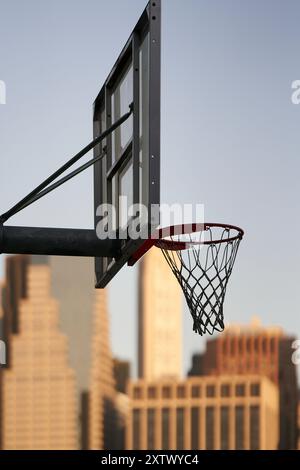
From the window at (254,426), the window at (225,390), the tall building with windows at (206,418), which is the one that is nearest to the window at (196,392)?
the tall building with windows at (206,418)

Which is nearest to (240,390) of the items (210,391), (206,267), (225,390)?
(225,390)

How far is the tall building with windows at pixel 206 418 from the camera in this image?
605ft

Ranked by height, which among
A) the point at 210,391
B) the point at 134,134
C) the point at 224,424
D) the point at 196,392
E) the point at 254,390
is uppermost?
the point at 134,134

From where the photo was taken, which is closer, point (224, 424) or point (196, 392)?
point (224, 424)

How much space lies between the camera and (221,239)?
492 inches

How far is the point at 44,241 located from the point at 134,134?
1.06m

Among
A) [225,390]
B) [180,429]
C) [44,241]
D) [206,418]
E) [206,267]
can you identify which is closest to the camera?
[44,241]

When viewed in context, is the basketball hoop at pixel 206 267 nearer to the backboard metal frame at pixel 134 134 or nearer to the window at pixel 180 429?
the backboard metal frame at pixel 134 134

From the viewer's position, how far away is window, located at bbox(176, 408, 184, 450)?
182m

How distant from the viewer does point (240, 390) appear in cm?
19488

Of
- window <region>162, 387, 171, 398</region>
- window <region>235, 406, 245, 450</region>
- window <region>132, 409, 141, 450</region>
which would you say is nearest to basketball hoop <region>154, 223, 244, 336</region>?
window <region>235, 406, 245, 450</region>

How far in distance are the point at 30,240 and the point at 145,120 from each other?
127 cm

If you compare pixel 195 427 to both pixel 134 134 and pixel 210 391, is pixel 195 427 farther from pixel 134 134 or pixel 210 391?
pixel 134 134

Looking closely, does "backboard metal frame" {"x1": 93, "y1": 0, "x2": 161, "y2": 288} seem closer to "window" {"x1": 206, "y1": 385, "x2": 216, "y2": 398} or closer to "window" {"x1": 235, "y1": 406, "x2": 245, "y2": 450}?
"window" {"x1": 235, "y1": 406, "x2": 245, "y2": 450}
